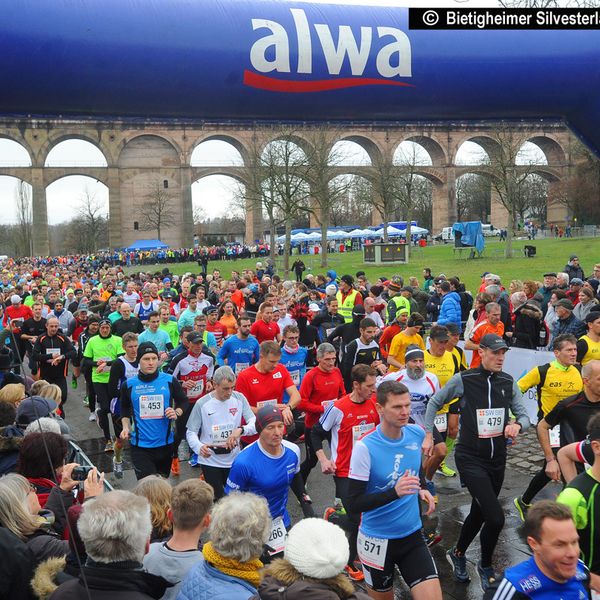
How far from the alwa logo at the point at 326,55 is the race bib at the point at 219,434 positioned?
3.10 m

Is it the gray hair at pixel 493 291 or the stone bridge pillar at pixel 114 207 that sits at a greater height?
the stone bridge pillar at pixel 114 207

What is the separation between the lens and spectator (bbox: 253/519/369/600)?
2.39m

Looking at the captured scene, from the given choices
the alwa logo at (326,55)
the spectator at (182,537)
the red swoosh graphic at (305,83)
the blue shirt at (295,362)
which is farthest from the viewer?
the blue shirt at (295,362)

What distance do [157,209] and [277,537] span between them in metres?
60.5

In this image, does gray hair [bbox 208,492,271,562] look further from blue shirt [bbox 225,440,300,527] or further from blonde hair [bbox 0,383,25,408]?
blonde hair [bbox 0,383,25,408]

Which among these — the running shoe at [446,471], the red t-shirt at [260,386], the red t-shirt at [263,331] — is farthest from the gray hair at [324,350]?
the red t-shirt at [263,331]

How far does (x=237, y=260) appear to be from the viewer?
53594mm

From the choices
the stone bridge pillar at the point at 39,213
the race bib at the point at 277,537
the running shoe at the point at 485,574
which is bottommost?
the running shoe at the point at 485,574

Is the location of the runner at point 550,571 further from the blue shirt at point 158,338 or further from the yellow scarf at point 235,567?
the blue shirt at point 158,338

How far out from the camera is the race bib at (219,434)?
6.05 m

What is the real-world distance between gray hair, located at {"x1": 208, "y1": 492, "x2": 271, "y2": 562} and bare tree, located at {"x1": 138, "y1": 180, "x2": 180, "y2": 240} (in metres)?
60.8

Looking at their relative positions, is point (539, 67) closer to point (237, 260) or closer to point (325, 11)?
point (325, 11)

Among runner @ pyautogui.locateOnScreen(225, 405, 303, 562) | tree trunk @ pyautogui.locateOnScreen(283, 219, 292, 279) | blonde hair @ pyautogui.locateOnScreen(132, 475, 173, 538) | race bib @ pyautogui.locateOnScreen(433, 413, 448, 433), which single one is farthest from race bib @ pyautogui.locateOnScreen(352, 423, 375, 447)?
tree trunk @ pyautogui.locateOnScreen(283, 219, 292, 279)

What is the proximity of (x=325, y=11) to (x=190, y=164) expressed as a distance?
5961 centimetres
